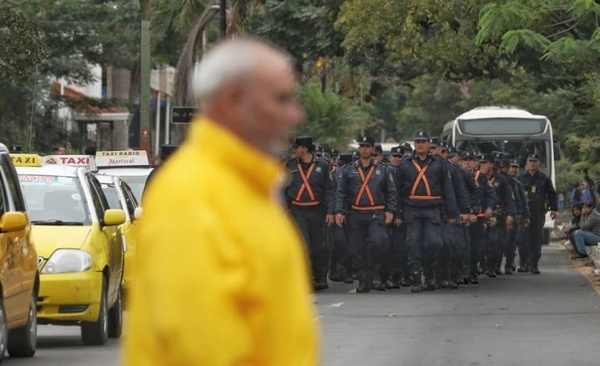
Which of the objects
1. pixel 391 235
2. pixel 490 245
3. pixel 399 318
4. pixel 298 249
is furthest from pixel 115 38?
pixel 298 249

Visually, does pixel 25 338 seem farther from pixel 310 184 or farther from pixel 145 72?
pixel 145 72

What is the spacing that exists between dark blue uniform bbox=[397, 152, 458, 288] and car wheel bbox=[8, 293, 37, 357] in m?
8.98

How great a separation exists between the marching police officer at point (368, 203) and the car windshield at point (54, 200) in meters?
6.79

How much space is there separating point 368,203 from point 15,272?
9.82 m

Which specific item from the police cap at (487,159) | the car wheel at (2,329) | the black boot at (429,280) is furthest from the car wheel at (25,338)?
the police cap at (487,159)

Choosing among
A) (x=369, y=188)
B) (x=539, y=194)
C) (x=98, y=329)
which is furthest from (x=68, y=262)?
(x=539, y=194)

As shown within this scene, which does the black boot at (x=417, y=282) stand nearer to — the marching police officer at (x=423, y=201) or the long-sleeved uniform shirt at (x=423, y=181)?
the marching police officer at (x=423, y=201)

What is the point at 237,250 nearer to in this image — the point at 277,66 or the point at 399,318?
the point at 277,66

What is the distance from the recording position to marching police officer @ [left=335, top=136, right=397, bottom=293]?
20.8 metres

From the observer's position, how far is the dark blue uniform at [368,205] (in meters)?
20.9

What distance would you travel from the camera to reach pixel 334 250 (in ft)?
74.4

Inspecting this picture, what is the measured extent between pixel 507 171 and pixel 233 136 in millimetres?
22020

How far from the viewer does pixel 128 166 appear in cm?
2409

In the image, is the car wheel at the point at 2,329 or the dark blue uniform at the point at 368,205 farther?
the dark blue uniform at the point at 368,205
